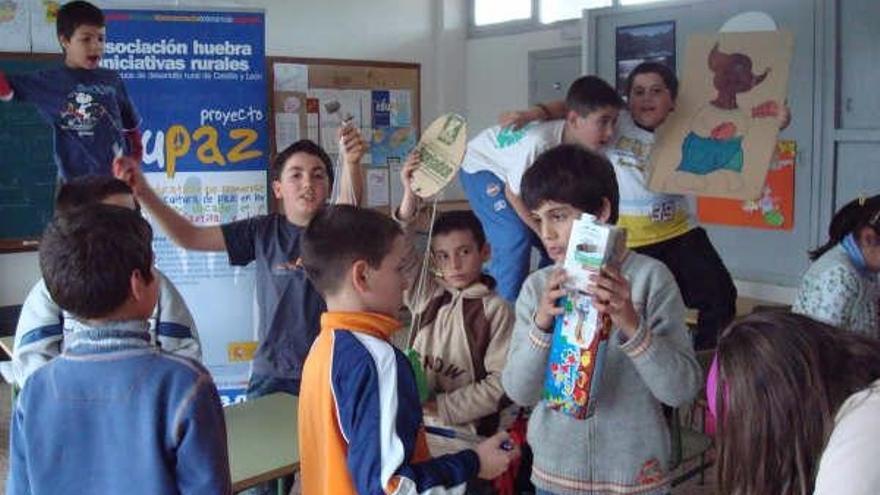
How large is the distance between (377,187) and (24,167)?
8.67 feet

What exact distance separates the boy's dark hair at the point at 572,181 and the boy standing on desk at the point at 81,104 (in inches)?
98.5

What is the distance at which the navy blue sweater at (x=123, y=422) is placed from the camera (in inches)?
56.8

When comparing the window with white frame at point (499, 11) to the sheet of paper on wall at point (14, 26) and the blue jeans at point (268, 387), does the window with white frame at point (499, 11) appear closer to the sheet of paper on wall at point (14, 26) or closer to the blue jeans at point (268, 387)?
the sheet of paper on wall at point (14, 26)

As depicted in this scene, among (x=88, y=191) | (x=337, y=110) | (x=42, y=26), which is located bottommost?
(x=88, y=191)

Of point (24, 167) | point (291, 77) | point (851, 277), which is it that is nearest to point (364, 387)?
point (851, 277)

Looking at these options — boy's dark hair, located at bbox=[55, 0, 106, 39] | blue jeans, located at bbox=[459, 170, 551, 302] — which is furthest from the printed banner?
blue jeans, located at bbox=[459, 170, 551, 302]

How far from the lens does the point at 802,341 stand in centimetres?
106

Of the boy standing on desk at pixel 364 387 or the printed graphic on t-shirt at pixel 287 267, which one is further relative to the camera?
the printed graphic on t-shirt at pixel 287 267

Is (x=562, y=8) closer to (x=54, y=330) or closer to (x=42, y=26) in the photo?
(x=42, y=26)

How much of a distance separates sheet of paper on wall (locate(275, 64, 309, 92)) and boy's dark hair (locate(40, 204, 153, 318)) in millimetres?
5471

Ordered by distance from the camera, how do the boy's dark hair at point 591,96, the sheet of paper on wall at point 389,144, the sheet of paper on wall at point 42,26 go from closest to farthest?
the boy's dark hair at point 591,96, the sheet of paper on wall at point 42,26, the sheet of paper on wall at point 389,144

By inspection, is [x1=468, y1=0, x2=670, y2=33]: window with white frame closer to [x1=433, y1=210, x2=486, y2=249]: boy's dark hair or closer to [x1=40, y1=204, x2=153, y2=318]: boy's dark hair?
[x1=433, y1=210, x2=486, y2=249]: boy's dark hair

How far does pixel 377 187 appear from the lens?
288 inches

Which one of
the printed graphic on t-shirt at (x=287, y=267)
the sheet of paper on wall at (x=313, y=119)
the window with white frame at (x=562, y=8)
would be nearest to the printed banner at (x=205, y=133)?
the printed graphic on t-shirt at (x=287, y=267)
